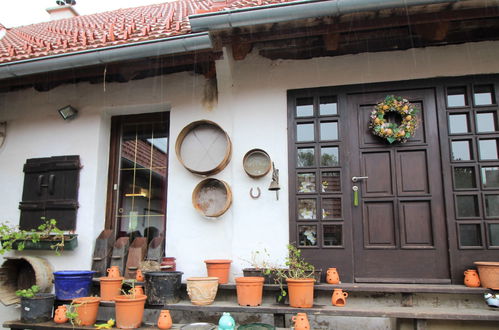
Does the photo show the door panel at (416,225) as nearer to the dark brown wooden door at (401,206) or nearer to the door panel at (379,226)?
the dark brown wooden door at (401,206)

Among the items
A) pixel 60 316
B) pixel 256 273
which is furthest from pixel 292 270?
pixel 60 316

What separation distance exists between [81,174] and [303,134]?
2.71 metres

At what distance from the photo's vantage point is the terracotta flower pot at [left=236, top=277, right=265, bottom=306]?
3.40 metres

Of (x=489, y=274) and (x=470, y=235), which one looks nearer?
(x=489, y=274)

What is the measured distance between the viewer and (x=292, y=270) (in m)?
3.52

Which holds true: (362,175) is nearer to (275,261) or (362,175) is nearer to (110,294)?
(275,261)

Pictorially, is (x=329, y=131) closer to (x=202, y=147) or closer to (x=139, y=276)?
(x=202, y=147)

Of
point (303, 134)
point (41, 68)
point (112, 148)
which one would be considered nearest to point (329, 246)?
point (303, 134)

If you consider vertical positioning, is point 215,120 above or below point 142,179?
above

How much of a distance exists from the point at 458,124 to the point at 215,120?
2571mm

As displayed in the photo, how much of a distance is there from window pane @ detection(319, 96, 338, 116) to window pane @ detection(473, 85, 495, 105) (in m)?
1.40

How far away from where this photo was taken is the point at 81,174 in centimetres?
454

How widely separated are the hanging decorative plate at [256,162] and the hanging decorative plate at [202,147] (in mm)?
213

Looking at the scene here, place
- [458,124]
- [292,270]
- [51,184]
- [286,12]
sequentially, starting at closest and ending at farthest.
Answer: [286,12], [292,270], [458,124], [51,184]
